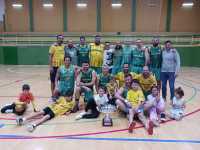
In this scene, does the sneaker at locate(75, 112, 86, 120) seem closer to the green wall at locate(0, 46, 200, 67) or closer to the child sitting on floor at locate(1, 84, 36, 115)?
the child sitting on floor at locate(1, 84, 36, 115)

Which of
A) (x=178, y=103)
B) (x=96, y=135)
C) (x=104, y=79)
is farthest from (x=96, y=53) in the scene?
(x=96, y=135)

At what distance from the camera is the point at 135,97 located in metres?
6.04

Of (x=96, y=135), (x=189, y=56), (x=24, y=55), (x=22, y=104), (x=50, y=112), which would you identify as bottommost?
(x=96, y=135)

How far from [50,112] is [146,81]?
236cm

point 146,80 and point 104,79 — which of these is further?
point 104,79

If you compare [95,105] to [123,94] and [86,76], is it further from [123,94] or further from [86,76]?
[86,76]

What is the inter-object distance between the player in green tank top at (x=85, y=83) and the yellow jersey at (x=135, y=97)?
1156mm

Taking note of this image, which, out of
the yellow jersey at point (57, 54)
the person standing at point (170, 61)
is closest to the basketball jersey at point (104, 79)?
the yellow jersey at point (57, 54)

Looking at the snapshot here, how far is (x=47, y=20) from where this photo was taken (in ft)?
67.8

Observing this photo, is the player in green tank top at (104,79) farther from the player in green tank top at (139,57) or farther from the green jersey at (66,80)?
the player in green tank top at (139,57)

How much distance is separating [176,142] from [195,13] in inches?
666

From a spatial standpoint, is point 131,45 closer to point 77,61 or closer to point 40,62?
point 77,61

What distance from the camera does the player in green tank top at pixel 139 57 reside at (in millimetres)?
7175

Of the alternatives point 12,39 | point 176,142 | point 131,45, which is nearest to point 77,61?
point 131,45
